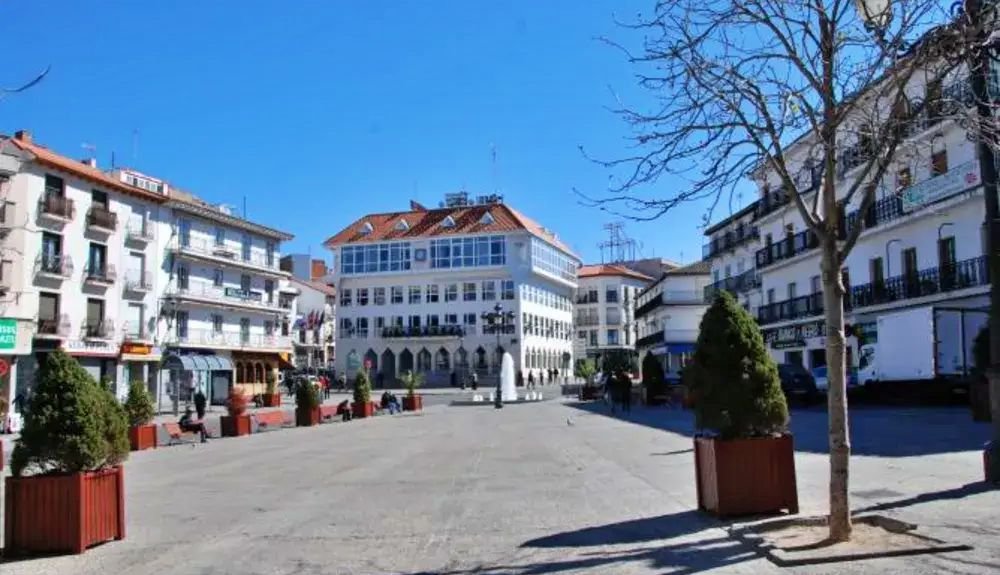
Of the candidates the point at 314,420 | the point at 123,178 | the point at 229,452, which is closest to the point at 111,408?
the point at 229,452

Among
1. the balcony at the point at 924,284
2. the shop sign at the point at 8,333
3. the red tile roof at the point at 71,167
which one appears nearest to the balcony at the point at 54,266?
the red tile roof at the point at 71,167

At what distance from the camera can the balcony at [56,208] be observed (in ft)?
136

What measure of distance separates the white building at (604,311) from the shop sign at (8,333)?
82.4m

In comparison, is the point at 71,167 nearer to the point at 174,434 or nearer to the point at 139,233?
the point at 139,233

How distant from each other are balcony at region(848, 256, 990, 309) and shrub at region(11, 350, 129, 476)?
2822 cm

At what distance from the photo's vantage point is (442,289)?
82.8 meters

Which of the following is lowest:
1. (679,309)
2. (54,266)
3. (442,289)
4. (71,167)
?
(679,309)

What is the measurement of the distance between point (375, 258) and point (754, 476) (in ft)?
258

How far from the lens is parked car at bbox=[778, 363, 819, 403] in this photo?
2970 cm

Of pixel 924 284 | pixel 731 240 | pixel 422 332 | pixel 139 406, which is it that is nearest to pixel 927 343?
pixel 924 284

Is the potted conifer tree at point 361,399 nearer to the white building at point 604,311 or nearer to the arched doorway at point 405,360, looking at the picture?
the arched doorway at point 405,360

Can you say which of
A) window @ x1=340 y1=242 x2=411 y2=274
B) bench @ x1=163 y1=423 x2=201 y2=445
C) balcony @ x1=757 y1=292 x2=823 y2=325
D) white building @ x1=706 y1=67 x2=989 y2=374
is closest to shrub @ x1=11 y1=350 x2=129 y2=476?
white building @ x1=706 y1=67 x2=989 y2=374

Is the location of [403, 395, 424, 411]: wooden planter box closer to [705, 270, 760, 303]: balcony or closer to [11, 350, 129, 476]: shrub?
[705, 270, 760, 303]: balcony

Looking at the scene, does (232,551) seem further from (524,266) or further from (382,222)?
(382,222)
